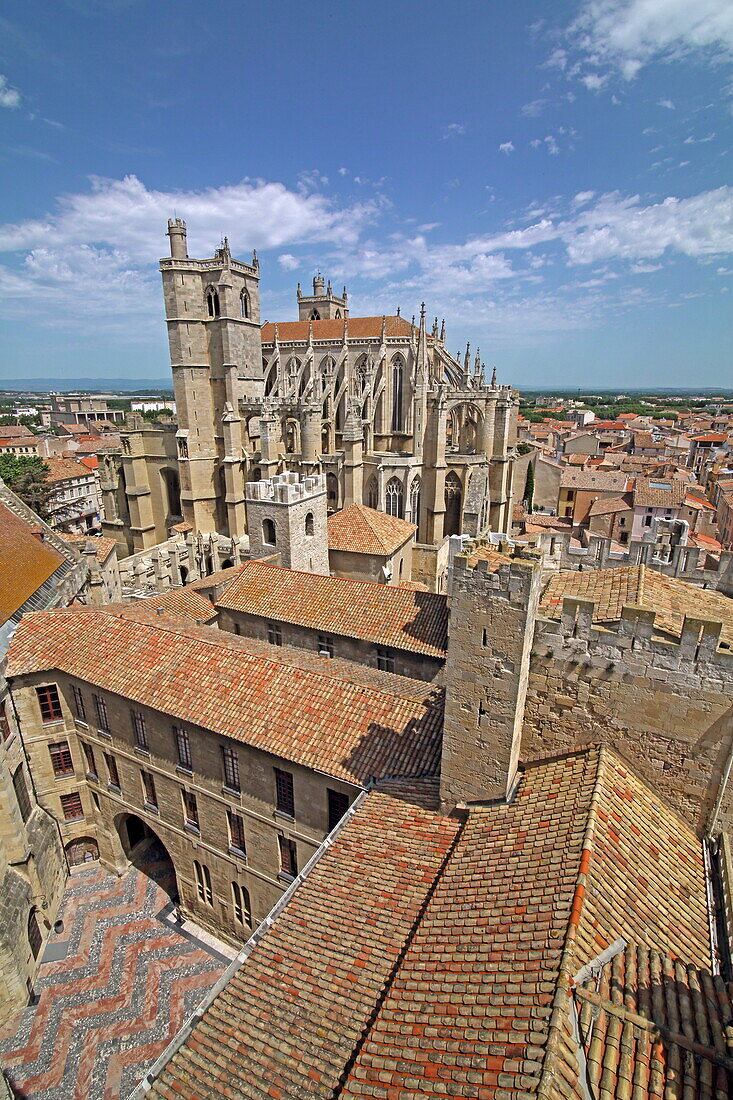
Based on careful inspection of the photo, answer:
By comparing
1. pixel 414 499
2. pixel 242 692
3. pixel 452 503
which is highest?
pixel 414 499

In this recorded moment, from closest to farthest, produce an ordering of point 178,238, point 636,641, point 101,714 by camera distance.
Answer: point 636,641
point 101,714
point 178,238

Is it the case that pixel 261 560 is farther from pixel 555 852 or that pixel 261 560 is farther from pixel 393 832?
pixel 555 852

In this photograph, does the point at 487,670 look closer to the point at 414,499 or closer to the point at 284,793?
the point at 284,793

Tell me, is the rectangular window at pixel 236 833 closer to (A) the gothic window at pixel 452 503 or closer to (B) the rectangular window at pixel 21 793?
(B) the rectangular window at pixel 21 793

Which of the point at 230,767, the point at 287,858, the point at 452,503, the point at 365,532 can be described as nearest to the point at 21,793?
the point at 230,767

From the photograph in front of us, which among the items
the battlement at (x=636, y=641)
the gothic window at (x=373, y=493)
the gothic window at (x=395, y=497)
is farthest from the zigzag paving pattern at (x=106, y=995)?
the gothic window at (x=395, y=497)

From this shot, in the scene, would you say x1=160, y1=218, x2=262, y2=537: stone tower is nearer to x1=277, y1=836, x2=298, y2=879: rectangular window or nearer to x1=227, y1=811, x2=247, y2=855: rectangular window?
x1=227, y1=811, x2=247, y2=855: rectangular window

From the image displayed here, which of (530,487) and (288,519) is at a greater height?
(288,519)

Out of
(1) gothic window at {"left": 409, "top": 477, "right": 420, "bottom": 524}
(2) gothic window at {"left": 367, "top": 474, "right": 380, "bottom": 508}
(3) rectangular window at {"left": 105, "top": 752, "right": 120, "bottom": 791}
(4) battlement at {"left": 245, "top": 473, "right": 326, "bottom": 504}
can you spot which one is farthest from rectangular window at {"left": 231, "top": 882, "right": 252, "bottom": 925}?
(1) gothic window at {"left": 409, "top": 477, "right": 420, "bottom": 524}
